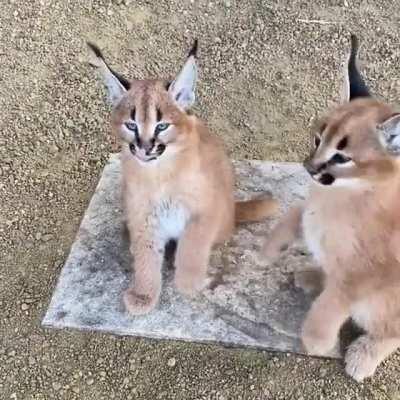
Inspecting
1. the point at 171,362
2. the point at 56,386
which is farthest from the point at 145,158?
the point at 56,386

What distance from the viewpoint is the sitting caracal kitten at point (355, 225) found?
2652mm

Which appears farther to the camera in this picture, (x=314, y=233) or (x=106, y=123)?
(x=106, y=123)

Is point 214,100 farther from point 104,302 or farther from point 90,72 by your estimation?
point 104,302

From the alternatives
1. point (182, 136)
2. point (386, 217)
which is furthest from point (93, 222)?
point (386, 217)

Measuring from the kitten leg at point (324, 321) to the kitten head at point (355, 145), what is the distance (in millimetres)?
521

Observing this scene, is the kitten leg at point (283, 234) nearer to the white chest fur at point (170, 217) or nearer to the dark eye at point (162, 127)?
the white chest fur at point (170, 217)

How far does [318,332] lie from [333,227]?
51 centimetres

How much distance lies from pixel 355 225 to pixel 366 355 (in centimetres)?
68

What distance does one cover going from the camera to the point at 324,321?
3.08 m

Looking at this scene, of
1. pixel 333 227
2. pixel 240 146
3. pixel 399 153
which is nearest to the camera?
pixel 399 153

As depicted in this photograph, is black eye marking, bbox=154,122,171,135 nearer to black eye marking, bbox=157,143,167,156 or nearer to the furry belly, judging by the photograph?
black eye marking, bbox=157,143,167,156

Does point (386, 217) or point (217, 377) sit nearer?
point (386, 217)

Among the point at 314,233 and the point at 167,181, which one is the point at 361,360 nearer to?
the point at 314,233

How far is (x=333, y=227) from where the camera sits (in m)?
2.90
